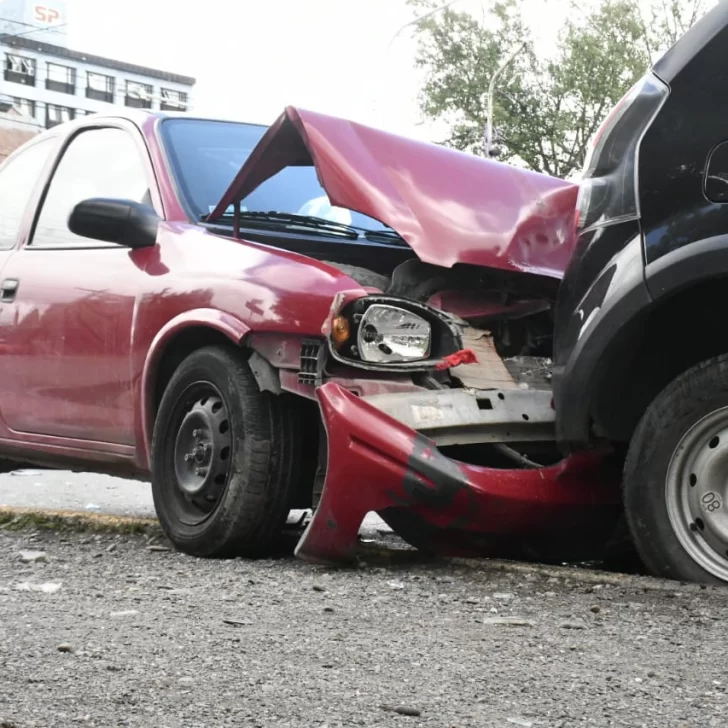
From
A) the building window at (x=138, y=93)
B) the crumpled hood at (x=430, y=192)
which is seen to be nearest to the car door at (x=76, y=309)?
the crumpled hood at (x=430, y=192)

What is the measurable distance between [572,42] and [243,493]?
112 feet

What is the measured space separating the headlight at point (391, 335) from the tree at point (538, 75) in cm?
3098

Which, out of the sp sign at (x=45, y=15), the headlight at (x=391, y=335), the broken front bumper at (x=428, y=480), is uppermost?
the sp sign at (x=45, y=15)

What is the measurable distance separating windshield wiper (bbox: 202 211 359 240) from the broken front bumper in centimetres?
120

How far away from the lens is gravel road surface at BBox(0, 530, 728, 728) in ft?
8.39

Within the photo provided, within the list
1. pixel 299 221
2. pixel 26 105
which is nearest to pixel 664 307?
pixel 299 221

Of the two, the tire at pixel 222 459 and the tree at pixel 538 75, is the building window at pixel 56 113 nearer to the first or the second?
the tree at pixel 538 75

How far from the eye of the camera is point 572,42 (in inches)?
1446

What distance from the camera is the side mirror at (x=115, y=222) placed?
5.00m

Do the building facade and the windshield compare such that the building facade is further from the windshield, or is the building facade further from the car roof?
the windshield

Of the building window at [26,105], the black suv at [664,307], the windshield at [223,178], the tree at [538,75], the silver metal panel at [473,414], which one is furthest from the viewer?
the building window at [26,105]

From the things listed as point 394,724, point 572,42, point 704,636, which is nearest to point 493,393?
point 704,636

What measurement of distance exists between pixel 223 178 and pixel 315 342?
134 centimetres

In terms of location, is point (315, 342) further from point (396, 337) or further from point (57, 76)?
point (57, 76)
